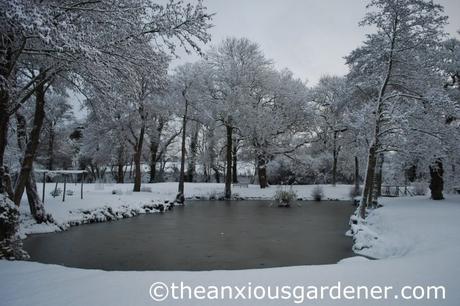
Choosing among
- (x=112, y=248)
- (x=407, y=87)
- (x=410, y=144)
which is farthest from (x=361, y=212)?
(x=112, y=248)

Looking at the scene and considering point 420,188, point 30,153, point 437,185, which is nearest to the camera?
point 30,153

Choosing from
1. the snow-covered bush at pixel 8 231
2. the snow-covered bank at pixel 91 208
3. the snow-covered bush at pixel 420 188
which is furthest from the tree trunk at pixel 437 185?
the snow-covered bush at pixel 8 231

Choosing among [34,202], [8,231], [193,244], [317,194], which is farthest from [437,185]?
[8,231]

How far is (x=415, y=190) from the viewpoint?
103 ft

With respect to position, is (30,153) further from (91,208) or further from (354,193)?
(354,193)

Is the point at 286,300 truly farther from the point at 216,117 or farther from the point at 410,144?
the point at 216,117

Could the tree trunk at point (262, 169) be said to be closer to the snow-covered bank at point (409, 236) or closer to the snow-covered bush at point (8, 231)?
the snow-covered bank at point (409, 236)

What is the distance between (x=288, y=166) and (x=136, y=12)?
35.3 metres

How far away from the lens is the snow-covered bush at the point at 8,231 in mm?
6555

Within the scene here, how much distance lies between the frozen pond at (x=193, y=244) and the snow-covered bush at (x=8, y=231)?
218 cm

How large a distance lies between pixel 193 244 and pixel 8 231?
19.8 feet

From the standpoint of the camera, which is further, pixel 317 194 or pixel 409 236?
pixel 317 194

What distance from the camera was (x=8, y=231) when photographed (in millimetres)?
6688

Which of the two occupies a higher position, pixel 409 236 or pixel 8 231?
pixel 8 231
